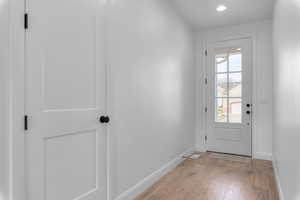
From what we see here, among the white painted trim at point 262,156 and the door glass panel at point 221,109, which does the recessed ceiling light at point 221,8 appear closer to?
the door glass panel at point 221,109

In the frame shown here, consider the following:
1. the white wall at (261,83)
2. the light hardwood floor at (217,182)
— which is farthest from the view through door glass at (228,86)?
the light hardwood floor at (217,182)

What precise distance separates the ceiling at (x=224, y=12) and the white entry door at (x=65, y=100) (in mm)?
2011

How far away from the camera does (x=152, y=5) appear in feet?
8.63

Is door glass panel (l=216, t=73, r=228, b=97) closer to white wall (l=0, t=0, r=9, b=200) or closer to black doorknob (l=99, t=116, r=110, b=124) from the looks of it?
black doorknob (l=99, t=116, r=110, b=124)

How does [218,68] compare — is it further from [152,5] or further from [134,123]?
[134,123]

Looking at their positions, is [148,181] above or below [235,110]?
below

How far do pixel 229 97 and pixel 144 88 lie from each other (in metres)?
2.39

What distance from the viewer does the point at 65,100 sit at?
147cm

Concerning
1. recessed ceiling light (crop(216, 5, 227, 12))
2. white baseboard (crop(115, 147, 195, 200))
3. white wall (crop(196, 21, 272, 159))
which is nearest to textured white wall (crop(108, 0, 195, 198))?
white baseboard (crop(115, 147, 195, 200))

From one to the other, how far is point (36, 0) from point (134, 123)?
144 centimetres

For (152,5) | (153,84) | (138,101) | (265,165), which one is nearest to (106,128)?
(138,101)

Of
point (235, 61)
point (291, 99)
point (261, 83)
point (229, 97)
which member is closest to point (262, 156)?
point (229, 97)

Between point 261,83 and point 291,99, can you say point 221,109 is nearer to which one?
point 261,83

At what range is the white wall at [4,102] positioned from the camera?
109cm
